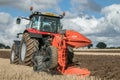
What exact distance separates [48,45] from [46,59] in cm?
127

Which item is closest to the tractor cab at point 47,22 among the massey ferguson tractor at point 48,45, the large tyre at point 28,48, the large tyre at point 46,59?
the massey ferguson tractor at point 48,45

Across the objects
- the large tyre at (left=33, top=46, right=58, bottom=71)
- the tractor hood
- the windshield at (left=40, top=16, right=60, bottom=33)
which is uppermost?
the windshield at (left=40, top=16, right=60, bottom=33)

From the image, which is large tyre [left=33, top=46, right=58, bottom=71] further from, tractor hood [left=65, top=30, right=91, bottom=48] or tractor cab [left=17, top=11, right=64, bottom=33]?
tractor cab [left=17, top=11, right=64, bottom=33]

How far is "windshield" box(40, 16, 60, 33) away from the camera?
1633cm

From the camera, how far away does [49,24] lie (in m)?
16.6

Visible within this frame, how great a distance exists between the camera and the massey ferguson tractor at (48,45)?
41.2 ft

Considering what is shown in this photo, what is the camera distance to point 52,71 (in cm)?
1298

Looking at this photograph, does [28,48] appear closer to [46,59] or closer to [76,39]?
[46,59]

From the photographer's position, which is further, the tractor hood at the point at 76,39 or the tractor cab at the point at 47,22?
the tractor cab at the point at 47,22

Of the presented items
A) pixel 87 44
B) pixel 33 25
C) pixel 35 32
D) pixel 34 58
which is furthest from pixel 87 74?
pixel 33 25

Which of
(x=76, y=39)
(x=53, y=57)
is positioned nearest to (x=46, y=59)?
(x=53, y=57)

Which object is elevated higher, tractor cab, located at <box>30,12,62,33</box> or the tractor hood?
tractor cab, located at <box>30,12,62,33</box>

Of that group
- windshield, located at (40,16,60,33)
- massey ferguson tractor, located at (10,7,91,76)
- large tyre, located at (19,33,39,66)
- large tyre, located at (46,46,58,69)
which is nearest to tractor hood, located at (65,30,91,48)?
massey ferguson tractor, located at (10,7,91,76)

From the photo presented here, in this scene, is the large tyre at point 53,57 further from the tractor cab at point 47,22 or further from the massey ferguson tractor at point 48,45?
the tractor cab at point 47,22
